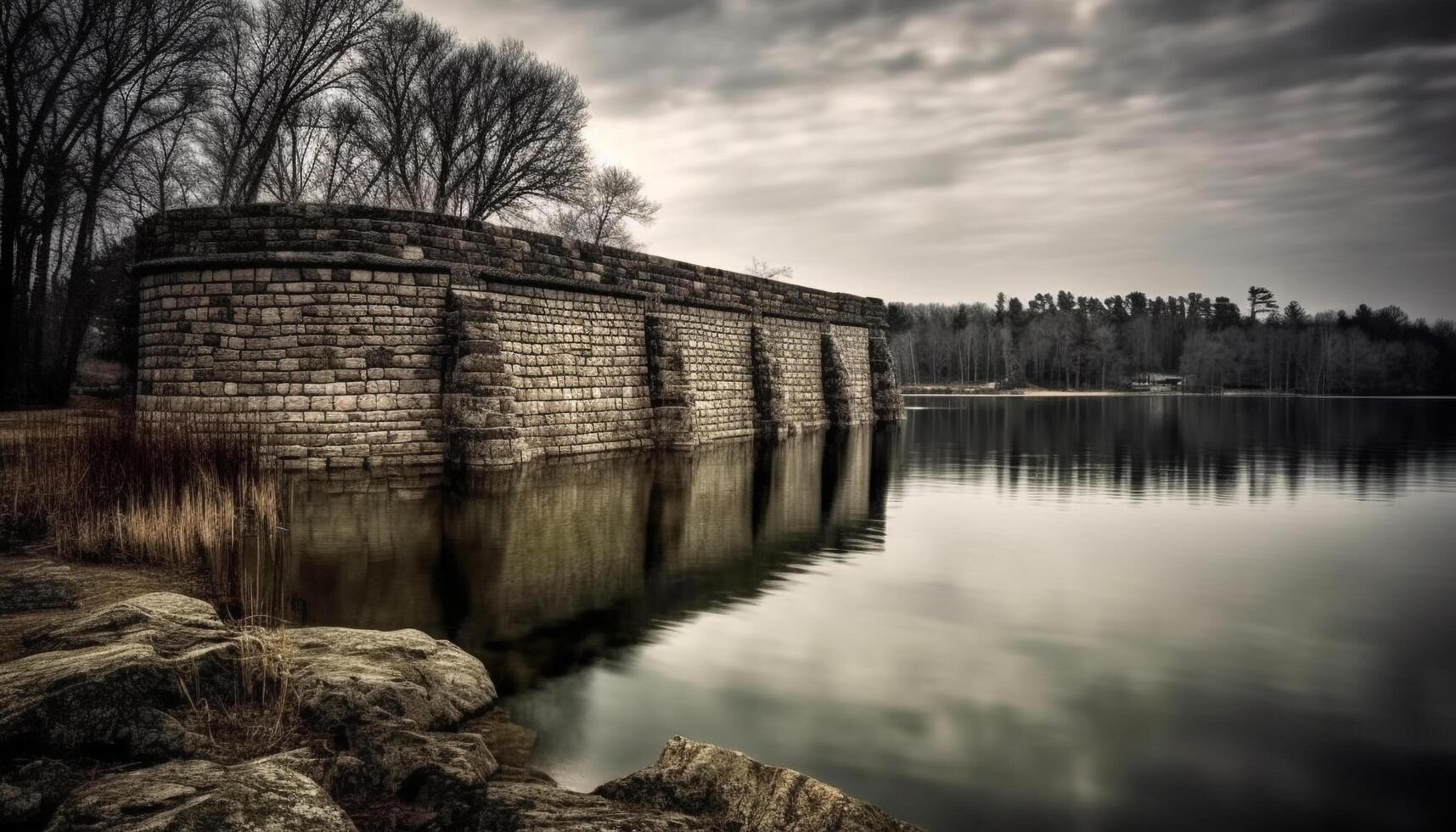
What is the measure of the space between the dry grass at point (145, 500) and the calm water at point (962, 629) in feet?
2.18

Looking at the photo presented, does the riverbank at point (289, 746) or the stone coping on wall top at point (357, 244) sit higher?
the stone coping on wall top at point (357, 244)

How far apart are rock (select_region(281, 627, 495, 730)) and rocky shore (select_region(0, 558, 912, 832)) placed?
0.02 meters

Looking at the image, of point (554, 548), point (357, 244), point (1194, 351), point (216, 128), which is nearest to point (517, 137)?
point (216, 128)

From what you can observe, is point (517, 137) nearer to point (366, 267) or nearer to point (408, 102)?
point (408, 102)

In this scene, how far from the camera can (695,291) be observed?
2189 centimetres

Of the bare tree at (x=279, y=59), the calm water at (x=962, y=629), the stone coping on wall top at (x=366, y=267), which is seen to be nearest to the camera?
the calm water at (x=962, y=629)

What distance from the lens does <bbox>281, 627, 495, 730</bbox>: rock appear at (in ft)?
13.5

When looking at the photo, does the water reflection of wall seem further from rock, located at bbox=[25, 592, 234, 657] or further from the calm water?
rock, located at bbox=[25, 592, 234, 657]

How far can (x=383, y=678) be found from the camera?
14.7ft

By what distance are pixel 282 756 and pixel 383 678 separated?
117cm

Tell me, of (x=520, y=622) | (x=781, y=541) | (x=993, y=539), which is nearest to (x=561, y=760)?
(x=520, y=622)

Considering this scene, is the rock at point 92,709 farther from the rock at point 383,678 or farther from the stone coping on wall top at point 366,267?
the stone coping on wall top at point 366,267

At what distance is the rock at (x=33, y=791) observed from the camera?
281 centimetres

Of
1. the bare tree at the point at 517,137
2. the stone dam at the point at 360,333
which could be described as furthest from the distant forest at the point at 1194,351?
the stone dam at the point at 360,333
